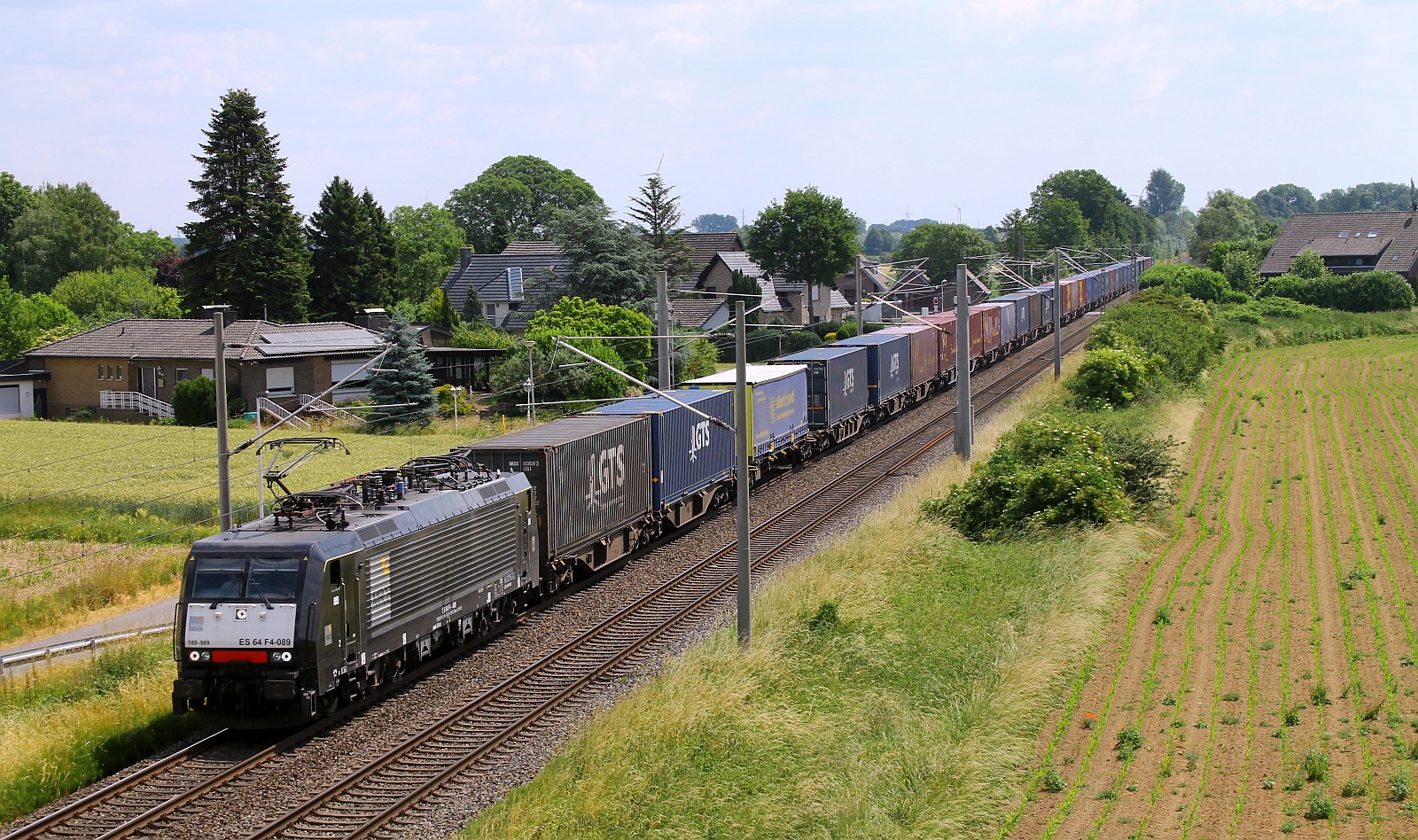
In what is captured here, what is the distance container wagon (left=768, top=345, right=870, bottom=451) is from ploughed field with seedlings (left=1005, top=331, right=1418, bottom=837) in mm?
10987

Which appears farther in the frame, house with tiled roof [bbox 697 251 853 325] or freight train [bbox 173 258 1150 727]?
house with tiled roof [bbox 697 251 853 325]

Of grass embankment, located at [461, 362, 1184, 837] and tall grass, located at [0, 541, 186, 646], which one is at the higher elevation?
grass embankment, located at [461, 362, 1184, 837]

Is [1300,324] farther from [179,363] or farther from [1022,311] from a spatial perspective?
[179,363]

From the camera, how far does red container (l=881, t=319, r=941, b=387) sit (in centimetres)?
5016

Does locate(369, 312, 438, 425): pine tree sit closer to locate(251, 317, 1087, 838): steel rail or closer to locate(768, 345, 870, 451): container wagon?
locate(768, 345, 870, 451): container wagon

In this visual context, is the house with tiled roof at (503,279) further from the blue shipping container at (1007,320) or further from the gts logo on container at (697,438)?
the gts logo on container at (697,438)

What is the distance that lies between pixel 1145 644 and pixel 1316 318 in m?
70.7

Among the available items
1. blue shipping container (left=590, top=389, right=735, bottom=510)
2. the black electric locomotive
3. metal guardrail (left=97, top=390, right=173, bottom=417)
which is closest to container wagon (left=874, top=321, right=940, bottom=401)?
blue shipping container (left=590, top=389, right=735, bottom=510)

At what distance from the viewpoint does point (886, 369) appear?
46.2m

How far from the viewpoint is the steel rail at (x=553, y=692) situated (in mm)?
14531

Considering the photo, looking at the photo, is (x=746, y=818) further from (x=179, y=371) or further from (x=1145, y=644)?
(x=179, y=371)

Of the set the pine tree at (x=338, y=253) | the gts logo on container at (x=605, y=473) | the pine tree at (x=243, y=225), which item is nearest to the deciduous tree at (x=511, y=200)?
the pine tree at (x=338, y=253)

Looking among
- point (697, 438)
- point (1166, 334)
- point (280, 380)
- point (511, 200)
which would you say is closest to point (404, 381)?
point (280, 380)

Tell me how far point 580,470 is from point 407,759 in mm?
8839
